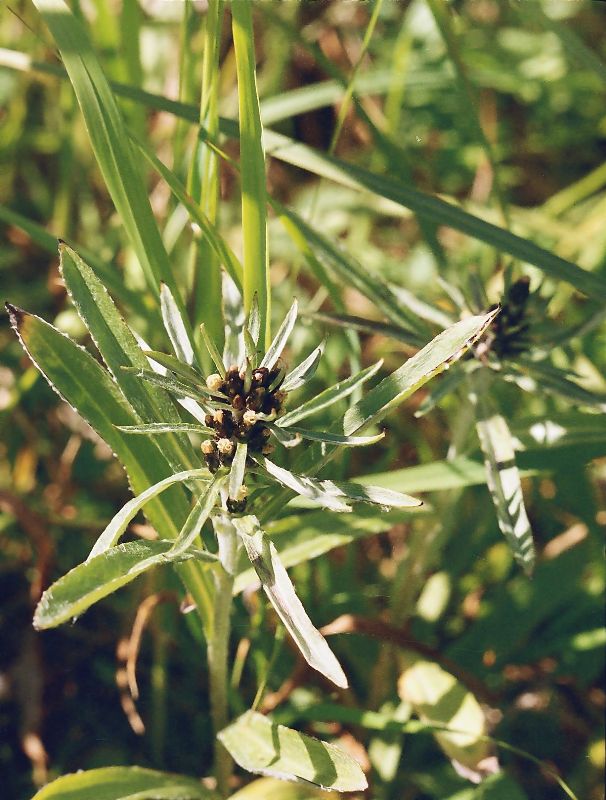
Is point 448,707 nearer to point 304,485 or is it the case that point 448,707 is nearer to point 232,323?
point 304,485

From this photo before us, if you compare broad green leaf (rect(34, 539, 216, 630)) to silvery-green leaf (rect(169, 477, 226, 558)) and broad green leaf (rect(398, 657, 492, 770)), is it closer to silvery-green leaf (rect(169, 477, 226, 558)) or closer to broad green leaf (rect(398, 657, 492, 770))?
silvery-green leaf (rect(169, 477, 226, 558))

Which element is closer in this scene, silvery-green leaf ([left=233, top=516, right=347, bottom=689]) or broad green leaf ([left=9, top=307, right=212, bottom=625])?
silvery-green leaf ([left=233, top=516, right=347, bottom=689])

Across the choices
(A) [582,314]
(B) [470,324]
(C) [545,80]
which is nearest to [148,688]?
(B) [470,324]

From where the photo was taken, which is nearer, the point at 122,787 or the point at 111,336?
the point at 111,336

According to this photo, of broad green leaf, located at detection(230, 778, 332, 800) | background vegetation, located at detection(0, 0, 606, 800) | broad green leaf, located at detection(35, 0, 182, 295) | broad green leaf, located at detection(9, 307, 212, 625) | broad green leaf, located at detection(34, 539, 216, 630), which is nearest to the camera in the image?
broad green leaf, located at detection(34, 539, 216, 630)

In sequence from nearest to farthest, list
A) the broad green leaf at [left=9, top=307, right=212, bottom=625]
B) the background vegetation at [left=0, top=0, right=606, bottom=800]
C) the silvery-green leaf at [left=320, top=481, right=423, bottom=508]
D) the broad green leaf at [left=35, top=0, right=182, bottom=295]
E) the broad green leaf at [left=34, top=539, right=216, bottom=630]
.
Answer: the broad green leaf at [left=34, top=539, right=216, bottom=630] < the silvery-green leaf at [left=320, top=481, right=423, bottom=508] < the broad green leaf at [left=9, top=307, right=212, bottom=625] < the broad green leaf at [left=35, top=0, right=182, bottom=295] < the background vegetation at [left=0, top=0, right=606, bottom=800]

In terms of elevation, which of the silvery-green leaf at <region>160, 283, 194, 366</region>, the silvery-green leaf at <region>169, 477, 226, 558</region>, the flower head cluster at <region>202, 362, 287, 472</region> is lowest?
the silvery-green leaf at <region>169, 477, 226, 558</region>

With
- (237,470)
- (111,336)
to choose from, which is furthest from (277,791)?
(111,336)

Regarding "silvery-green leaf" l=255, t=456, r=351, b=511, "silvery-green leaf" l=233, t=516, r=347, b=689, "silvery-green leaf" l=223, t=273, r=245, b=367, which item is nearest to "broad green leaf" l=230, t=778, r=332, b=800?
"silvery-green leaf" l=233, t=516, r=347, b=689
